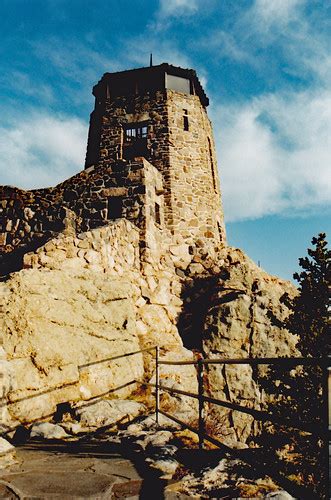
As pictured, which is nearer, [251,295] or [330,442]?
[330,442]

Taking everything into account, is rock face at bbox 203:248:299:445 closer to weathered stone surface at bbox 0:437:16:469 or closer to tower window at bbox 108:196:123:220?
tower window at bbox 108:196:123:220

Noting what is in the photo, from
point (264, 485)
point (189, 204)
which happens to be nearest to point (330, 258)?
point (264, 485)

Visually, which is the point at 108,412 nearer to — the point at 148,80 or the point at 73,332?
the point at 73,332

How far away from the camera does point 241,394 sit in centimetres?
1300

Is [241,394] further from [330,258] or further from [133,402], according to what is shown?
[330,258]

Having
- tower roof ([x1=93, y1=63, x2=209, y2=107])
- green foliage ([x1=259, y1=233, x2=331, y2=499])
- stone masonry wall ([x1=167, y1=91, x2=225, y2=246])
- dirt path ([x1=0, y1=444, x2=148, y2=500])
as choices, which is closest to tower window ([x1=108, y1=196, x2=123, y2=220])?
stone masonry wall ([x1=167, y1=91, x2=225, y2=246])

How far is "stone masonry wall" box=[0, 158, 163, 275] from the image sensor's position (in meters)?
14.6

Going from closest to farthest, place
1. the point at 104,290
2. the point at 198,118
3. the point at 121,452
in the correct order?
the point at 121,452, the point at 104,290, the point at 198,118

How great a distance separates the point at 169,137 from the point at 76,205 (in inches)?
236

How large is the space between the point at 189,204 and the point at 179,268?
11.6 ft

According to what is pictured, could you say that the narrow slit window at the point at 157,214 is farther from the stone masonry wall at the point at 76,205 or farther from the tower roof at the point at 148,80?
the tower roof at the point at 148,80

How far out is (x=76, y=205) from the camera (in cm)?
1536

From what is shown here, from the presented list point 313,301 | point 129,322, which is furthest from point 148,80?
point 313,301

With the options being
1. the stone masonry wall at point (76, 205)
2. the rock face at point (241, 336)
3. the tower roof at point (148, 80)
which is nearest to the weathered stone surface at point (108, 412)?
the rock face at point (241, 336)
